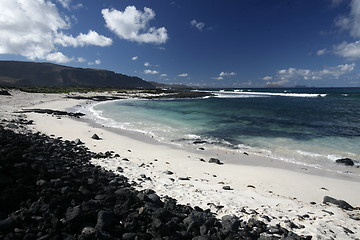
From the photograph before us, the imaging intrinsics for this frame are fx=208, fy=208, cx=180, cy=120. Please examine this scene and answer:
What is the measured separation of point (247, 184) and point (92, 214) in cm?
516

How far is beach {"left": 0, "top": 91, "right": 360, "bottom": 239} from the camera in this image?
500 centimetres

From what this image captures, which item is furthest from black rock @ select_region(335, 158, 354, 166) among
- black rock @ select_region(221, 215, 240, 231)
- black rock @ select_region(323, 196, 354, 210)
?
black rock @ select_region(221, 215, 240, 231)

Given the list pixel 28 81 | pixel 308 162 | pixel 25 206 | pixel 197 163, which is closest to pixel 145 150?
pixel 197 163

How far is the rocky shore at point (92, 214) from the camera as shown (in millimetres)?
3645

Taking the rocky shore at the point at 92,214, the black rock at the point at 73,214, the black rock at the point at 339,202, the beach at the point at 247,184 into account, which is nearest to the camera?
the rocky shore at the point at 92,214

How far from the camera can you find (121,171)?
7398mm

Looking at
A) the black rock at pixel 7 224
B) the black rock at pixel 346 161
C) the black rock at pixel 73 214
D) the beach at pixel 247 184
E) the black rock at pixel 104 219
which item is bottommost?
the black rock at pixel 346 161

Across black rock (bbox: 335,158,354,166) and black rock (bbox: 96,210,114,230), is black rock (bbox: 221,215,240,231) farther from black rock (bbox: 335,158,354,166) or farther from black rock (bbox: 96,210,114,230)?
black rock (bbox: 335,158,354,166)

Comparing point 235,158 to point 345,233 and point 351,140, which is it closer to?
point 345,233

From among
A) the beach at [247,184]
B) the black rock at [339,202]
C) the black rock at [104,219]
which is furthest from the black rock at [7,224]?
the black rock at [339,202]

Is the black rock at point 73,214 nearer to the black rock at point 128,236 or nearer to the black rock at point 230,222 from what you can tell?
the black rock at point 128,236

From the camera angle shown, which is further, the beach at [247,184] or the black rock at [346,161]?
the black rock at [346,161]

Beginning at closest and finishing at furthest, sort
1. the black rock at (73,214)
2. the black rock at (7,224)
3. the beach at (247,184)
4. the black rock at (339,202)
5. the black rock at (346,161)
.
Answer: the black rock at (7,224), the black rock at (73,214), the beach at (247,184), the black rock at (339,202), the black rock at (346,161)

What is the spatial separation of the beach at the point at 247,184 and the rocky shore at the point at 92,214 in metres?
0.64
